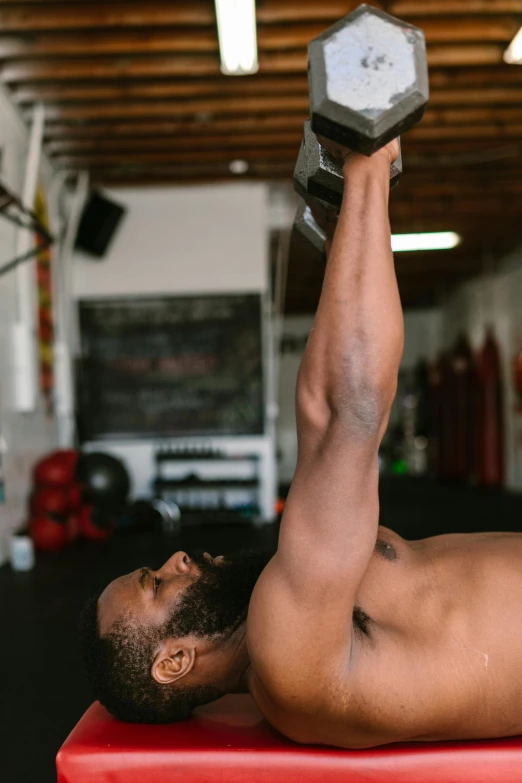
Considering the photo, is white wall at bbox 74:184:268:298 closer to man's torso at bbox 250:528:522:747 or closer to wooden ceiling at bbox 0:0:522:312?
wooden ceiling at bbox 0:0:522:312

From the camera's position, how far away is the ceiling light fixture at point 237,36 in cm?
379

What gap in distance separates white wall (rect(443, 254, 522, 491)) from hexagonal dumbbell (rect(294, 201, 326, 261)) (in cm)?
870

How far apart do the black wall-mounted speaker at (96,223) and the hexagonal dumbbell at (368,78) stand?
5.77m

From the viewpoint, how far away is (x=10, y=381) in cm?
505

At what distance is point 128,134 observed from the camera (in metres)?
5.64

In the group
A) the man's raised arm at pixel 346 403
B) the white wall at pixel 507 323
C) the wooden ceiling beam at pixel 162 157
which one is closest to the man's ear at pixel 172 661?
the man's raised arm at pixel 346 403

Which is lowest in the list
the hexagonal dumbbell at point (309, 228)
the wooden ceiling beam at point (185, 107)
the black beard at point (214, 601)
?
the black beard at point (214, 601)

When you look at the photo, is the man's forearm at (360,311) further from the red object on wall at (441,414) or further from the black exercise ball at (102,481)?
the red object on wall at (441,414)

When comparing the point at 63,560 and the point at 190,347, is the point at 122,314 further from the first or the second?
the point at 63,560

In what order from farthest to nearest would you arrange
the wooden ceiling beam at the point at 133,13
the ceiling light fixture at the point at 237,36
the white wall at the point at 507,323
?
the white wall at the point at 507,323
the wooden ceiling beam at the point at 133,13
the ceiling light fixture at the point at 237,36

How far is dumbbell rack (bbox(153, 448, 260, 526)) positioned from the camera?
6352 mm

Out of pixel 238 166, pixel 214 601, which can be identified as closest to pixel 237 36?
pixel 238 166

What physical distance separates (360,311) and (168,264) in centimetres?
596

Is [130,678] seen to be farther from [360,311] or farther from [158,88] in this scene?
[158,88]
